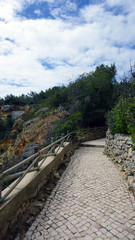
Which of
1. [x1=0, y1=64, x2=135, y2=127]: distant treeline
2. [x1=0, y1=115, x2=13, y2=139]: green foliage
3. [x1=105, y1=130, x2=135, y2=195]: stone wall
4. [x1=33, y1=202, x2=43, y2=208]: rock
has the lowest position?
[x1=33, y1=202, x2=43, y2=208]: rock

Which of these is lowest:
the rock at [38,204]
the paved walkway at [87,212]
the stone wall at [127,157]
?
the paved walkway at [87,212]

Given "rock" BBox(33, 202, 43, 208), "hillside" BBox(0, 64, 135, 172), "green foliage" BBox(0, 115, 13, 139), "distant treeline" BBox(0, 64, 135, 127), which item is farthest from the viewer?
"green foliage" BBox(0, 115, 13, 139)

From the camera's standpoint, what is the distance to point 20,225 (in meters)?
2.52

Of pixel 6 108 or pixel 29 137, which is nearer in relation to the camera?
pixel 29 137

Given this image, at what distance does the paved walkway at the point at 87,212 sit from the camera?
7.84 feet

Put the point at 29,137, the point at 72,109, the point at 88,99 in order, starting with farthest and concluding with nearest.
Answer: the point at 88,99 → the point at 72,109 → the point at 29,137

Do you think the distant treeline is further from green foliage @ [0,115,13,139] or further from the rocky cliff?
green foliage @ [0,115,13,139]

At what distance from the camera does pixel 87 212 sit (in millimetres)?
2969

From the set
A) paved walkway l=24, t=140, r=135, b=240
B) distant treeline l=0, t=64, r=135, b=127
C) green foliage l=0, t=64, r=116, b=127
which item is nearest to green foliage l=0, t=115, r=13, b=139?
green foliage l=0, t=64, r=116, b=127

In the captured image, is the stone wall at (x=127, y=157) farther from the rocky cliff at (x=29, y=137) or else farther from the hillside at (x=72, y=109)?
the hillside at (x=72, y=109)

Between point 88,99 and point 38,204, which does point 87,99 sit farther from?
point 38,204

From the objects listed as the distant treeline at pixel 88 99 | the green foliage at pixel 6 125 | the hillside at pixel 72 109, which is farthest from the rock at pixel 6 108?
the distant treeline at pixel 88 99

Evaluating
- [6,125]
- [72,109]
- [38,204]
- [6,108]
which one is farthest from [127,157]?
[6,108]

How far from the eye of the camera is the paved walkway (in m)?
2.39
